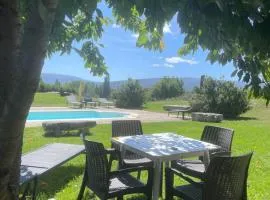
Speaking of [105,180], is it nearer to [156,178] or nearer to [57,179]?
[156,178]

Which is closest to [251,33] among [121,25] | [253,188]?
[121,25]

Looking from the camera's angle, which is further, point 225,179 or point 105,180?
point 105,180

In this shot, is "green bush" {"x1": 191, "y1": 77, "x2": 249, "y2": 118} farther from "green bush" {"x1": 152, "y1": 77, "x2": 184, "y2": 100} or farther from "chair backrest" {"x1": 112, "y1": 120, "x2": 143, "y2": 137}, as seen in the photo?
"green bush" {"x1": 152, "y1": 77, "x2": 184, "y2": 100}

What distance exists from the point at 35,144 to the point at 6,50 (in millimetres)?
8982

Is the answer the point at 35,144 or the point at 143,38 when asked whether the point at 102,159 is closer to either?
the point at 143,38

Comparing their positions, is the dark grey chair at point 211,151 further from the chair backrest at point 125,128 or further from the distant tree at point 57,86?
the distant tree at point 57,86

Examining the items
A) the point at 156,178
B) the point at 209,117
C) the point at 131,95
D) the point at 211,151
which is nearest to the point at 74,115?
the point at 131,95

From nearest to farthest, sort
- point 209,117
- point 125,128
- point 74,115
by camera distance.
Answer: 1. point 125,128
2. point 209,117
3. point 74,115

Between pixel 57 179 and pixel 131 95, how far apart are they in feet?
75.6

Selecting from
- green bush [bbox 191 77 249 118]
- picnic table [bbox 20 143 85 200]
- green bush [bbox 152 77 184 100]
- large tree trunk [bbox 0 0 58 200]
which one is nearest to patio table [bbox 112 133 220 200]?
picnic table [bbox 20 143 85 200]

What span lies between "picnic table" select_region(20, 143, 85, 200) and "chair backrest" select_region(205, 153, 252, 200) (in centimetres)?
204

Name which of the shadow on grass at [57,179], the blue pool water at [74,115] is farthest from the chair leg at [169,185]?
the blue pool water at [74,115]

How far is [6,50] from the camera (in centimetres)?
130

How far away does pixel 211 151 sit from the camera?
5250 mm
